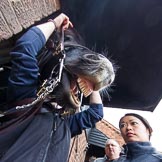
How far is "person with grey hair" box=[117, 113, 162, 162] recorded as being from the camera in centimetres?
246

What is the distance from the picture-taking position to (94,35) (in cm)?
239

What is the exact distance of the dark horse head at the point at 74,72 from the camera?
1.45 metres

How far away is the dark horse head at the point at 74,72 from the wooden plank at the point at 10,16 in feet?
1.07

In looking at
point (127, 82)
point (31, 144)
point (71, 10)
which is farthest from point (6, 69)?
point (127, 82)

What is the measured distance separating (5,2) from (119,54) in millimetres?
1275

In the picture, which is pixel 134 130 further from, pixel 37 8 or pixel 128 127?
pixel 37 8

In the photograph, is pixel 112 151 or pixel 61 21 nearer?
pixel 61 21

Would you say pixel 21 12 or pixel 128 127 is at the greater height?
pixel 21 12

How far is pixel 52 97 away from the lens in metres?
1.46

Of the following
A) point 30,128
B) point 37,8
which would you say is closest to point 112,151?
point 37,8

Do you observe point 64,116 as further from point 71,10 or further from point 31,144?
point 71,10

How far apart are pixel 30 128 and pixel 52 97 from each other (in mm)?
244

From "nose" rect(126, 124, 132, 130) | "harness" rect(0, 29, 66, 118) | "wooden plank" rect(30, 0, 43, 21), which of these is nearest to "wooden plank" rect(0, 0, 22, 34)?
"wooden plank" rect(30, 0, 43, 21)

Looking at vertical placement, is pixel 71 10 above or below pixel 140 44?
above
